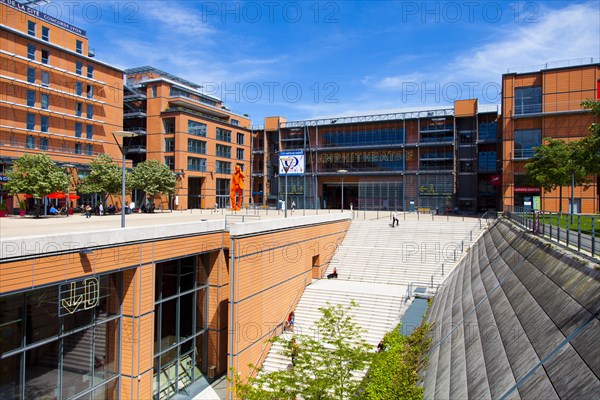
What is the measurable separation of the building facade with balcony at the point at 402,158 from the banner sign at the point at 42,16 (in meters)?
27.3

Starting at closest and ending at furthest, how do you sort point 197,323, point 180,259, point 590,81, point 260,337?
point 180,259
point 197,323
point 260,337
point 590,81

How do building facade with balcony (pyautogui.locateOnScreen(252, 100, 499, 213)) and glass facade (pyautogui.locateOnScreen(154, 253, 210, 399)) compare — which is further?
building facade with balcony (pyautogui.locateOnScreen(252, 100, 499, 213))

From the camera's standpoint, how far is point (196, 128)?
5425 cm

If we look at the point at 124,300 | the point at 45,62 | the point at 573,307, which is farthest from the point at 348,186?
the point at 573,307

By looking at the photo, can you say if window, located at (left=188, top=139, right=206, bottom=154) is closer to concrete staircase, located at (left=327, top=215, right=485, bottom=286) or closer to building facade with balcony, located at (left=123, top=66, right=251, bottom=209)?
building facade with balcony, located at (left=123, top=66, right=251, bottom=209)

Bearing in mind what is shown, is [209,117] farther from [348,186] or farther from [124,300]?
[124,300]

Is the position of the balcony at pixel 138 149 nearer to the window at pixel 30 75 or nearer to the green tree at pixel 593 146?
the window at pixel 30 75

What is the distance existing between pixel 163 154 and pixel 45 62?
16.5 meters

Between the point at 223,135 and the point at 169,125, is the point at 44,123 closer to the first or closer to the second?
the point at 169,125

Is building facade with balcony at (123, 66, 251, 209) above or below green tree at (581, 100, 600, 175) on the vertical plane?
above

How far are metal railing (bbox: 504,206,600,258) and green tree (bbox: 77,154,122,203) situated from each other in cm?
3324

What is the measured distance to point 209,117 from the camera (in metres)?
57.4

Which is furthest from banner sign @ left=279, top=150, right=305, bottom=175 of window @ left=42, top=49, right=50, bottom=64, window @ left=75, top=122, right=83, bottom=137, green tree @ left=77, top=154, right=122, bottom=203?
window @ left=42, top=49, right=50, bottom=64

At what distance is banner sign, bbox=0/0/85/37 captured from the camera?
3797cm
